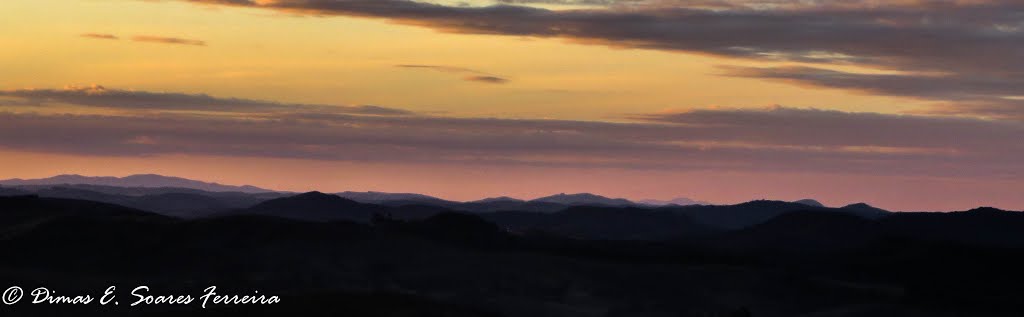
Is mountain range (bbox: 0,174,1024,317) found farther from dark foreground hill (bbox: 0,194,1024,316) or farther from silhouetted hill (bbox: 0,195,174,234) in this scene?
silhouetted hill (bbox: 0,195,174,234)

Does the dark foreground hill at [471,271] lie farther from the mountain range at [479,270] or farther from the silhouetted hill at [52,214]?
the silhouetted hill at [52,214]

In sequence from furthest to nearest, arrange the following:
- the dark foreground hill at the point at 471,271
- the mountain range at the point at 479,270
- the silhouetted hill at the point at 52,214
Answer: the silhouetted hill at the point at 52,214 < the mountain range at the point at 479,270 < the dark foreground hill at the point at 471,271

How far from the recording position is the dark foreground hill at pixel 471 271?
125m

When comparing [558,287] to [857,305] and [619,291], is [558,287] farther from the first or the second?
[857,305]

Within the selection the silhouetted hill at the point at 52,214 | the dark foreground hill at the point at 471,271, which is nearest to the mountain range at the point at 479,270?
the dark foreground hill at the point at 471,271

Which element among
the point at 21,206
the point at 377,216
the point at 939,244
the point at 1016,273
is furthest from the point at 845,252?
the point at 21,206

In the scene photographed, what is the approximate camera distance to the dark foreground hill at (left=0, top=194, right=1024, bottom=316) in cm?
12506

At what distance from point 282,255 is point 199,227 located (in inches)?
471

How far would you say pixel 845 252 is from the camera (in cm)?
18725

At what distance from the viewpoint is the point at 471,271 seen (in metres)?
139

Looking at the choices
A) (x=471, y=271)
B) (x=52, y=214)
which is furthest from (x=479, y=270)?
(x=52, y=214)

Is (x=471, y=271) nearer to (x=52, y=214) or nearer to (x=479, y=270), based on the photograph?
(x=479, y=270)

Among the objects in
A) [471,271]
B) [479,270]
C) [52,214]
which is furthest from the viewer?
[52,214]

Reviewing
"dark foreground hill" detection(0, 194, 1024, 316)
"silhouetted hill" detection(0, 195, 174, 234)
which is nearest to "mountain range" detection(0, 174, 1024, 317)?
"dark foreground hill" detection(0, 194, 1024, 316)
